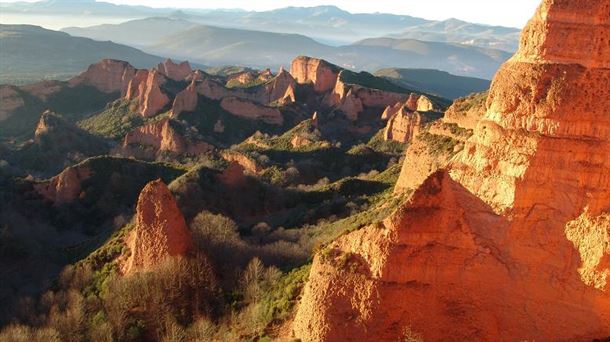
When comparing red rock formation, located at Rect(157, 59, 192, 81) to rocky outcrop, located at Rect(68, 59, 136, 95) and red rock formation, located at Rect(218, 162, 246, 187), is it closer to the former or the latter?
rocky outcrop, located at Rect(68, 59, 136, 95)

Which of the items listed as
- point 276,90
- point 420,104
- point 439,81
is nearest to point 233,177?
point 420,104

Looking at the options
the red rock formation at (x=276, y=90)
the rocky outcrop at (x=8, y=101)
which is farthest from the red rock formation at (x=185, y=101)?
the rocky outcrop at (x=8, y=101)

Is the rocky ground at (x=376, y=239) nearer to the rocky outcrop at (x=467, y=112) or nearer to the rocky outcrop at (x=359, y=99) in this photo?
the rocky outcrop at (x=467, y=112)

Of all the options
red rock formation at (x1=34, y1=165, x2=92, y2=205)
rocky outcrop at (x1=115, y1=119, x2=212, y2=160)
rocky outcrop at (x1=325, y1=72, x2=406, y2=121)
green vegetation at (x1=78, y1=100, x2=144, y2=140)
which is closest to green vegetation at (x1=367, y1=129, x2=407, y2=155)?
rocky outcrop at (x1=325, y1=72, x2=406, y2=121)

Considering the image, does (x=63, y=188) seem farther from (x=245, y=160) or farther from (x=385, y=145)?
(x=385, y=145)

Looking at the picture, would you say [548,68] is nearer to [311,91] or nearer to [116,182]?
[116,182]

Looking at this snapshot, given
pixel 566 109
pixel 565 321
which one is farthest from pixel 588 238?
pixel 566 109
